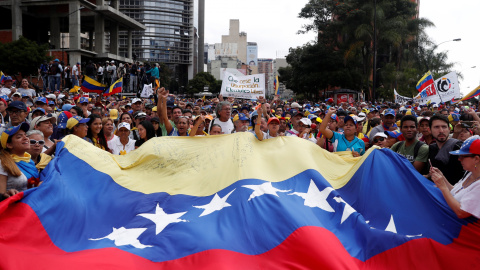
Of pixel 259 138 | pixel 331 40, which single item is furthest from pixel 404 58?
pixel 259 138

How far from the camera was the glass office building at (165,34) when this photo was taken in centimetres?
13300

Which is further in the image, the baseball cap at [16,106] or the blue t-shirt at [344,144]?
the baseball cap at [16,106]

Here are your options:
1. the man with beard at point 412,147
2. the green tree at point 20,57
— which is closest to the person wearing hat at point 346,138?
the man with beard at point 412,147

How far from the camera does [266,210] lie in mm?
4578

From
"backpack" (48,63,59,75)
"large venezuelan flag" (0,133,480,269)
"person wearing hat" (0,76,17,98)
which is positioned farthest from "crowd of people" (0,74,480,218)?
"backpack" (48,63,59,75)

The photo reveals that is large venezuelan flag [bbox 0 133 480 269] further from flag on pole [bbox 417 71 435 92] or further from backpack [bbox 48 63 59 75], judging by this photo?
backpack [bbox 48 63 59 75]

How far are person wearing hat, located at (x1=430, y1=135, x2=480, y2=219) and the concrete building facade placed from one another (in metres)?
49.6

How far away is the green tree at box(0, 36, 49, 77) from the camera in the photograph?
37219 mm

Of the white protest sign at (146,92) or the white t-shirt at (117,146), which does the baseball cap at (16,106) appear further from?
the white protest sign at (146,92)

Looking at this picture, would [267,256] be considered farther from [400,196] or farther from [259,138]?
[259,138]

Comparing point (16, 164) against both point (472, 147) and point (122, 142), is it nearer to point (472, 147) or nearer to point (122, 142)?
point (122, 142)

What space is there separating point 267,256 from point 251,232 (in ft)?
1.16

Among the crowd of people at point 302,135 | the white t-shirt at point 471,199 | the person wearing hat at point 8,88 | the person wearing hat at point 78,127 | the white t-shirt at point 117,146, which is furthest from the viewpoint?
the person wearing hat at point 8,88

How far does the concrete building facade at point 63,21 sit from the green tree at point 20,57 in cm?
984
